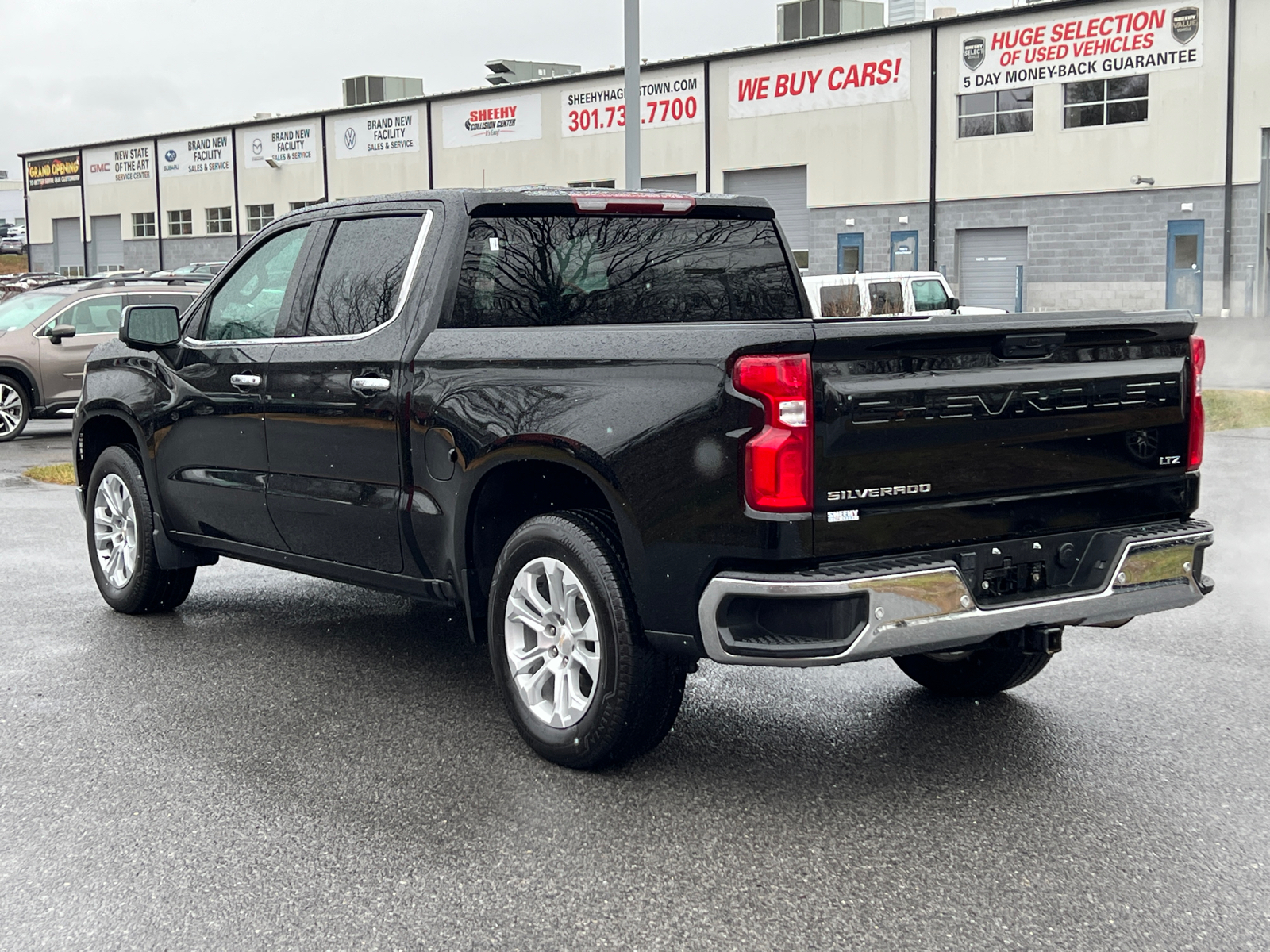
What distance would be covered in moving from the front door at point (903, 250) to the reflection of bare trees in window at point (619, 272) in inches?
1477

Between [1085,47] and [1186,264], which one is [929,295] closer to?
[1186,264]

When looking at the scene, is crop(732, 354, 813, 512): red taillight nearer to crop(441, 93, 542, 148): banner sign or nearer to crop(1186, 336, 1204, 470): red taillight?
crop(1186, 336, 1204, 470): red taillight

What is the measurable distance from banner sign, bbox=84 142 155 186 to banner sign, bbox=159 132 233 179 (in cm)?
102

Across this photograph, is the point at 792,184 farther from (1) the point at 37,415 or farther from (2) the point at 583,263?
(2) the point at 583,263

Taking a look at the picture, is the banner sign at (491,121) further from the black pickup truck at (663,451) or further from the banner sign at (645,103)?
the black pickup truck at (663,451)

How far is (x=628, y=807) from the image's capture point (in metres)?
4.45

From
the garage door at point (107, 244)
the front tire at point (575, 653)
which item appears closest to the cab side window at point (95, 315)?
the front tire at point (575, 653)

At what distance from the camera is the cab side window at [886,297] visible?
2231cm

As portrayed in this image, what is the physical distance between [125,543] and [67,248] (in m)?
70.4

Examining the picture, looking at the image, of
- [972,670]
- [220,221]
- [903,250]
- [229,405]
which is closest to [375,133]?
[220,221]

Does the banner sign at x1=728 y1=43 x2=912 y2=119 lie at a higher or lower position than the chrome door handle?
higher

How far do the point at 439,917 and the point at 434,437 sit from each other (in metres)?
1.99

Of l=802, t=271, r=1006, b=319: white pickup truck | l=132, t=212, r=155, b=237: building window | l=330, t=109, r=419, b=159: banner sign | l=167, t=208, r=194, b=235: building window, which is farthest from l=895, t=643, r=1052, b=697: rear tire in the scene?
l=132, t=212, r=155, b=237: building window

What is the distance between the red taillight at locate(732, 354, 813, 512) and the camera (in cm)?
407
